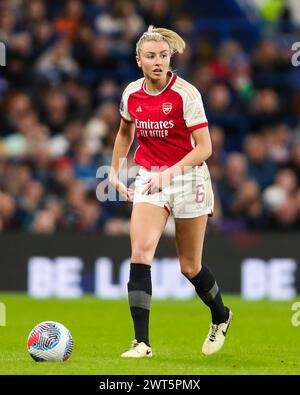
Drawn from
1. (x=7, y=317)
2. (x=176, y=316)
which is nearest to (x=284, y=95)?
(x=176, y=316)

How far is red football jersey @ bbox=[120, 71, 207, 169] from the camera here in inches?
326

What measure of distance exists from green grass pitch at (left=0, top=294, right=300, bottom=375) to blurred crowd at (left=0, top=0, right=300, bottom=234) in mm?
1407

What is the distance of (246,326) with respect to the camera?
1158 centimetres

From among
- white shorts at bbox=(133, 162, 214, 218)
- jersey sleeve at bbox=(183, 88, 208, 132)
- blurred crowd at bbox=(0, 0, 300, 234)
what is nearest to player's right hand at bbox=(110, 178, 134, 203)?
white shorts at bbox=(133, 162, 214, 218)

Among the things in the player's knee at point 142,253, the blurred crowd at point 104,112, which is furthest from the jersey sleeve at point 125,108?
the blurred crowd at point 104,112

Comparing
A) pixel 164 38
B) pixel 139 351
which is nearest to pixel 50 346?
pixel 139 351

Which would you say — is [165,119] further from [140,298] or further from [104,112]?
[104,112]

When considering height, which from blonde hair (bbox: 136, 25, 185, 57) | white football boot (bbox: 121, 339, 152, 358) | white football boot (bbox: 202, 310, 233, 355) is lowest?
white football boot (bbox: 121, 339, 152, 358)

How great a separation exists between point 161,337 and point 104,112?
717cm

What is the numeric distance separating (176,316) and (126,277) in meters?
2.53

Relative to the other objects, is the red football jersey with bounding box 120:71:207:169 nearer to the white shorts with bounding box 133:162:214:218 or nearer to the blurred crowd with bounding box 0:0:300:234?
the white shorts with bounding box 133:162:214:218

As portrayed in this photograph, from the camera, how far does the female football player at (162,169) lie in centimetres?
817

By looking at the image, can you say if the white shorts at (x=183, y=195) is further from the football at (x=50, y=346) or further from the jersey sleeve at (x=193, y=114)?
the football at (x=50, y=346)

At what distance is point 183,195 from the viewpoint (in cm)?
841
